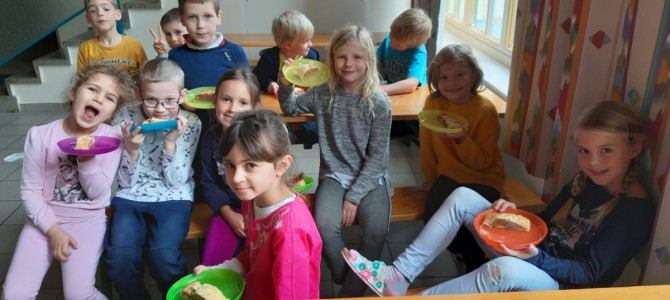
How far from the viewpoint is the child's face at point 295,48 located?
3166mm

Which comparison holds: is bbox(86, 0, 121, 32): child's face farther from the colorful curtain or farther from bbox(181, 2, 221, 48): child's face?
the colorful curtain

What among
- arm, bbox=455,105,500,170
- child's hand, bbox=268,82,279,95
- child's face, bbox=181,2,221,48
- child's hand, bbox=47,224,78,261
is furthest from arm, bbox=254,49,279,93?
child's hand, bbox=47,224,78,261

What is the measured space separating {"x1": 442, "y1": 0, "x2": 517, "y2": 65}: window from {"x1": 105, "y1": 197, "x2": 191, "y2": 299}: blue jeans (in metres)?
2.56

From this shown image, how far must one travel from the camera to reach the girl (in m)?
1.66

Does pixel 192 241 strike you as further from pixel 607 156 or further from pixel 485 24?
pixel 485 24

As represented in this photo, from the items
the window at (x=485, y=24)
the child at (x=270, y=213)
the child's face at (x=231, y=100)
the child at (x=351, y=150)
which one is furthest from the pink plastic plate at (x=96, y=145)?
the window at (x=485, y=24)

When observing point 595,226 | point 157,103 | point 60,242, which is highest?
point 157,103

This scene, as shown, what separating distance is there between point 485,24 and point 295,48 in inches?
72.4

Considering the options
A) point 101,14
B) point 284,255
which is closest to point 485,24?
point 101,14

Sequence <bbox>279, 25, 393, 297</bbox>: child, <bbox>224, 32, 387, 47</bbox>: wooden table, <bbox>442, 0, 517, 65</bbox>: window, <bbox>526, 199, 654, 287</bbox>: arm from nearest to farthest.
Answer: <bbox>526, 199, 654, 287</bbox>: arm, <bbox>279, 25, 393, 297</bbox>: child, <bbox>442, 0, 517, 65</bbox>: window, <bbox>224, 32, 387, 47</bbox>: wooden table

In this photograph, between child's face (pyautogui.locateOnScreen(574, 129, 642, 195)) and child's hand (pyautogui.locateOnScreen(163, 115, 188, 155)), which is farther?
child's hand (pyautogui.locateOnScreen(163, 115, 188, 155))

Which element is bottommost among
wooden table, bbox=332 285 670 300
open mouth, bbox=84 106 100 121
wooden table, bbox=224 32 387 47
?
wooden table, bbox=224 32 387 47

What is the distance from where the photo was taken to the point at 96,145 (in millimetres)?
2008

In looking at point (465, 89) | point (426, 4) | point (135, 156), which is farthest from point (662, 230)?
point (426, 4)
